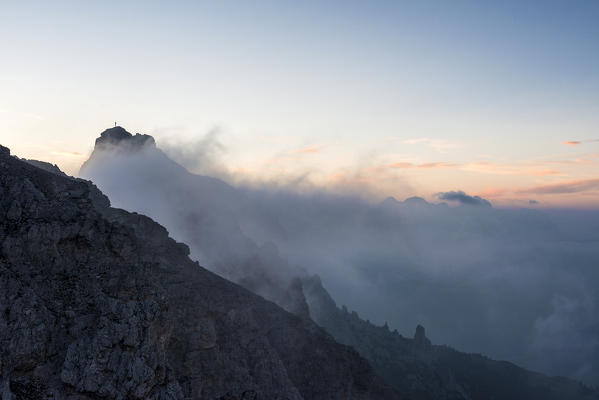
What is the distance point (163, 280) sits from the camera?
86500 millimetres

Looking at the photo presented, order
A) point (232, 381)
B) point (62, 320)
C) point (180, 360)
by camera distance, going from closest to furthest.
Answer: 1. point (62, 320)
2. point (180, 360)
3. point (232, 381)

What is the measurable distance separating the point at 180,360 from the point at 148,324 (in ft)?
99.8

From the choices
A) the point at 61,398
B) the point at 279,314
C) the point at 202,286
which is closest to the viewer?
the point at 61,398

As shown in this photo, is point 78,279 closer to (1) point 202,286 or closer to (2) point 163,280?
(2) point 163,280

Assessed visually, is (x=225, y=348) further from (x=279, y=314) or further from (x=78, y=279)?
(x=78, y=279)

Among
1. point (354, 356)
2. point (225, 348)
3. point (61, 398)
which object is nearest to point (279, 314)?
point (354, 356)

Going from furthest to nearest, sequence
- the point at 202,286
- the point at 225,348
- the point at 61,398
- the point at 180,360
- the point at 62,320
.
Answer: the point at 202,286
the point at 225,348
the point at 180,360
the point at 62,320
the point at 61,398

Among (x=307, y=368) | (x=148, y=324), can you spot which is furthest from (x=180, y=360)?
(x=307, y=368)

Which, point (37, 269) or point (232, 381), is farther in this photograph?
point (232, 381)


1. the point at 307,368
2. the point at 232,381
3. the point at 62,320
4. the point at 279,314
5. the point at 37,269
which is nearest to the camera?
the point at 62,320

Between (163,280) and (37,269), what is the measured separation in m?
45.4

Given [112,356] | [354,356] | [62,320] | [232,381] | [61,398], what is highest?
[62,320]

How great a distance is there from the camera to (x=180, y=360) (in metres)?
70.9

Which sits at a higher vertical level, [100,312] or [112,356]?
[100,312]
